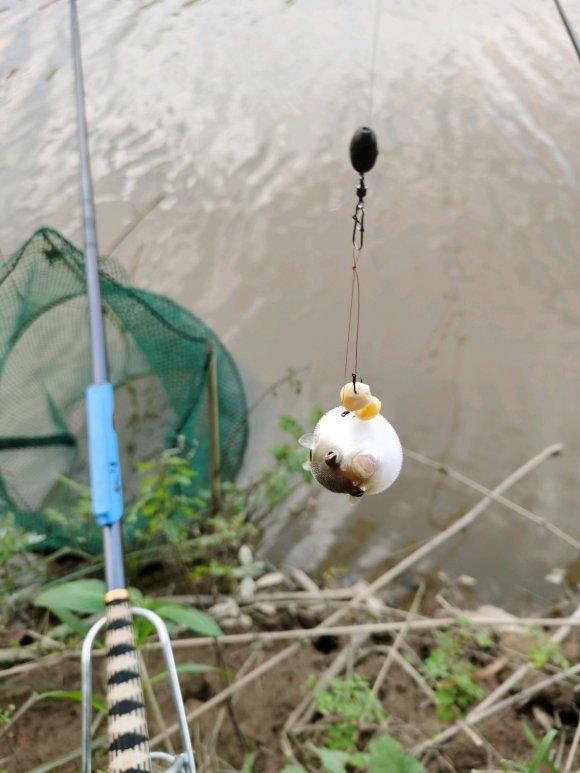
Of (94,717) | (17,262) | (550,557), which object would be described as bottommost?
(550,557)

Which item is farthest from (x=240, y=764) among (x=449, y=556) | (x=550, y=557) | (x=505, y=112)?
(x=505, y=112)

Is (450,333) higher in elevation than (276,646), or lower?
higher

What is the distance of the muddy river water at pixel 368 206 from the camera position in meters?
3.82

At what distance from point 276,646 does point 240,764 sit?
20.1 inches

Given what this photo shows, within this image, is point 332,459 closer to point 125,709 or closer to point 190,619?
point 125,709

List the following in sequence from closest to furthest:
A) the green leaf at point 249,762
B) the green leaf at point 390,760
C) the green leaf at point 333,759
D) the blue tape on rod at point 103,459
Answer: the blue tape on rod at point 103,459 → the green leaf at point 390,760 → the green leaf at point 333,759 → the green leaf at point 249,762

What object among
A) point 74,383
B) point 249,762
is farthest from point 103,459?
point 74,383

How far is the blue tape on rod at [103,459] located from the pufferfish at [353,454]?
1.91 feet

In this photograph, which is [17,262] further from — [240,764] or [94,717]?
[240,764]

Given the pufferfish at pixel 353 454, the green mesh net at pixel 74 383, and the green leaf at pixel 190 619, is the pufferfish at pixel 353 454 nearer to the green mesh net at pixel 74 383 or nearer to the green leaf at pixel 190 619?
the green leaf at pixel 190 619

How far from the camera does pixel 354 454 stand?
46.4 inches

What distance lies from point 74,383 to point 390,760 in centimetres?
214

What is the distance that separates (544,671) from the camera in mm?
2725

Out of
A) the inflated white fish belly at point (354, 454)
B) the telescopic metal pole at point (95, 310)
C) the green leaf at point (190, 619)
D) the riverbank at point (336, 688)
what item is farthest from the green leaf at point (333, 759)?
the inflated white fish belly at point (354, 454)
